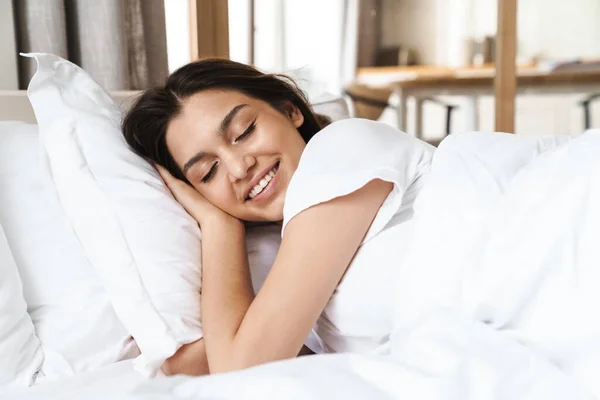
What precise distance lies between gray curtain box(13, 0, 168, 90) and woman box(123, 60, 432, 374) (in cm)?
49

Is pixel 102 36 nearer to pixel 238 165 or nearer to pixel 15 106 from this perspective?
pixel 15 106

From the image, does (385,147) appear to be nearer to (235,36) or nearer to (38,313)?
(38,313)

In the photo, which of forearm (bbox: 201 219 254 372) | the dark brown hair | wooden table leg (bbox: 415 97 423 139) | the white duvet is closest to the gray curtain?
the dark brown hair

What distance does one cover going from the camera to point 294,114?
132 centimetres

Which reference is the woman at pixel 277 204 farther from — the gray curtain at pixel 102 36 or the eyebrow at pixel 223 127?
the gray curtain at pixel 102 36

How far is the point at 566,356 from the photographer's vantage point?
29.5 inches

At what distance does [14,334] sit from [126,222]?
0.23m

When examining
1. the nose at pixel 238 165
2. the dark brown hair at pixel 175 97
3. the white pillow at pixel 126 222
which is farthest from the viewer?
the dark brown hair at pixel 175 97

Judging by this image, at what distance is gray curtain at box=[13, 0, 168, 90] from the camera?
1.68 metres

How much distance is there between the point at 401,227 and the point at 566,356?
1.14ft

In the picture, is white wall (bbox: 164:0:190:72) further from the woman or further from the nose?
the nose

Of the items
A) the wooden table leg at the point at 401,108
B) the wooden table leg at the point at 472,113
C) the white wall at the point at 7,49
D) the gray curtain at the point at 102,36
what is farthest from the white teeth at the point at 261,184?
the wooden table leg at the point at 472,113

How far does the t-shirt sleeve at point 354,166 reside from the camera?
3.17ft

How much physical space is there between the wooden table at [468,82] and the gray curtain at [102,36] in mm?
1181
